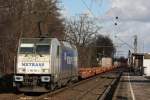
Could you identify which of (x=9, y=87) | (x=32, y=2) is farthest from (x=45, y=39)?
(x=32, y=2)

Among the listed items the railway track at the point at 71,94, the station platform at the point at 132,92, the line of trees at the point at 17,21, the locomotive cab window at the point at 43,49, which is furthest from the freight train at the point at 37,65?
the line of trees at the point at 17,21

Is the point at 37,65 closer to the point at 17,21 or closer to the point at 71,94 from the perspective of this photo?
the point at 71,94

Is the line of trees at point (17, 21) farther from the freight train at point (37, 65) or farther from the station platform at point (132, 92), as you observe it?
the freight train at point (37, 65)

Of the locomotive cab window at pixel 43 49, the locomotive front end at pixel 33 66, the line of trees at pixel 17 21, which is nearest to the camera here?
the locomotive front end at pixel 33 66

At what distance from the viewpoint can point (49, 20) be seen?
6581cm

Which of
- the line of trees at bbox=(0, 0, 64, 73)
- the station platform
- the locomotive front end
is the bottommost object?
the station platform

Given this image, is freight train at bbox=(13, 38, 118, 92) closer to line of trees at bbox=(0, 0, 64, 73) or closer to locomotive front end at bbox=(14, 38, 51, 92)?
locomotive front end at bbox=(14, 38, 51, 92)

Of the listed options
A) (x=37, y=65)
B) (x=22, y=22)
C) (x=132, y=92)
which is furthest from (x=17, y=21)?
(x=37, y=65)

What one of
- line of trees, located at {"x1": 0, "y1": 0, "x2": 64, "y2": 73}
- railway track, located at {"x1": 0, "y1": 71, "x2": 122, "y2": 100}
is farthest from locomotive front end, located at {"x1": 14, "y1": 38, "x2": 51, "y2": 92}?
line of trees, located at {"x1": 0, "y1": 0, "x2": 64, "y2": 73}

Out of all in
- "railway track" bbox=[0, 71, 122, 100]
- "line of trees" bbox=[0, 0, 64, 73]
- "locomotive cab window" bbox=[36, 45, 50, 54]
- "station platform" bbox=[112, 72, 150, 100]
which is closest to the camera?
"railway track" bbox=[0, 71, 122, 100]

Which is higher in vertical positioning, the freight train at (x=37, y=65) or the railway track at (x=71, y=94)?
the freight train at (x=37, y=65)

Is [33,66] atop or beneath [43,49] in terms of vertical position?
beneath

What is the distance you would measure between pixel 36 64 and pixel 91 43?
244 ft

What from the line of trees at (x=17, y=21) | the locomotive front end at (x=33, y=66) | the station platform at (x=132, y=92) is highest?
the line of trees at (x=17, y=21)
